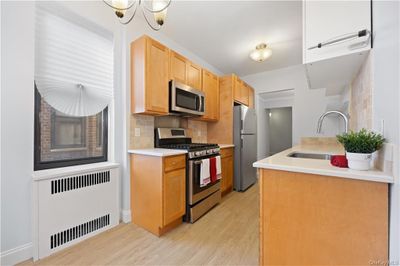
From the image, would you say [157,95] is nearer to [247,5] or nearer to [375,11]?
[247,5]

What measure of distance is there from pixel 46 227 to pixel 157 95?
1719 millimetres

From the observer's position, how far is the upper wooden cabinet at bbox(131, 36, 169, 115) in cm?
213

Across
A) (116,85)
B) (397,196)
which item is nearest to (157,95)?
(116,85)

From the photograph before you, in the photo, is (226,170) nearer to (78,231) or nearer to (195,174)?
(195,174)

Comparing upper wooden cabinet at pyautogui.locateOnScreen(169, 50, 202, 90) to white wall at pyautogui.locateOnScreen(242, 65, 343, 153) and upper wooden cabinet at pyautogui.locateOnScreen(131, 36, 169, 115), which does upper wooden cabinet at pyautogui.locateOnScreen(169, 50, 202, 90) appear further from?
white wall at pyautogui.locateOnScreen(242, 65, 343, 153)

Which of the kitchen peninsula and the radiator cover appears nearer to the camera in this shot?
the kitchen peninsula

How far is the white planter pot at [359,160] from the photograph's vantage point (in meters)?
0.89

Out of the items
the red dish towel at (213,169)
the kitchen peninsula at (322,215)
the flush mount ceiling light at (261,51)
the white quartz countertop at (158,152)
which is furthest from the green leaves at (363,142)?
the flush mount ceiling light at (261,51)

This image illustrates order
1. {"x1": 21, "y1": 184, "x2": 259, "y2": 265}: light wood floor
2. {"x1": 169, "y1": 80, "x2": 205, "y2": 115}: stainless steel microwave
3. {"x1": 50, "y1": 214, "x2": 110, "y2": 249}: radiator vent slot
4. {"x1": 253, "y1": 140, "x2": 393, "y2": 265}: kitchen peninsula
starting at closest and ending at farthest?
{"x1": 253, "y1": 140, "x2": 393, "y2": 265}: kitchen peninsula
{"x1": 21, "y1": 184, "x2": 259, "y2": 265}: light wood floor
{"x1": 50, "y1": 214, "x2": 110, "y2": 249}: radiator vent slot
{"x1": 169, "y1": 80, "x2": 205, "y2": 115}: stainless steel microwave

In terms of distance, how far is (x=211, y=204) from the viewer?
8.39 feet

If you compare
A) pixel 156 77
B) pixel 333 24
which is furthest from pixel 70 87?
pixel 333 24

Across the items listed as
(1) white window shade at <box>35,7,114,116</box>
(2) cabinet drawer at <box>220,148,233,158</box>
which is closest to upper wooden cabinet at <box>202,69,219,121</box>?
(2) cabinet drawer at <box>220,148,233,158</box>

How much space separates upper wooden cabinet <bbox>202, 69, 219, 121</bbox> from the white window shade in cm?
162

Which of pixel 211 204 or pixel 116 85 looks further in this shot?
pixel 211 204
